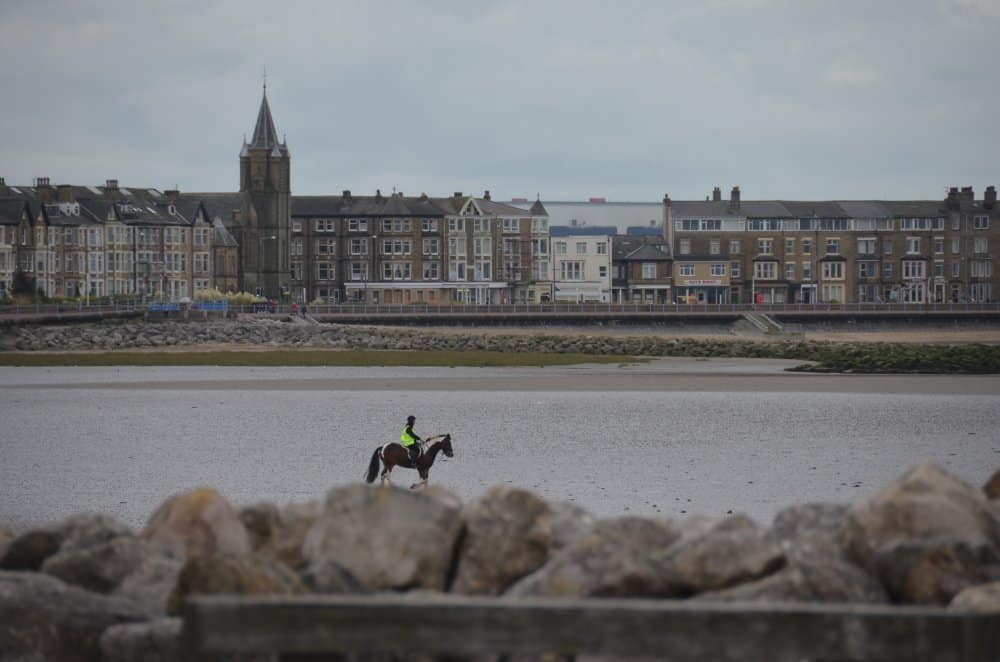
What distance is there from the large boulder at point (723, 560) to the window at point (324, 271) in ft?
457

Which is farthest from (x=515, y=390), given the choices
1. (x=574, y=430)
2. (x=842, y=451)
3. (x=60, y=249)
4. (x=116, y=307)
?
(x=60, y=249)

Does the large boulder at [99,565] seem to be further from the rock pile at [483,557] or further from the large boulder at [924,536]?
the large boulder at [924,536]

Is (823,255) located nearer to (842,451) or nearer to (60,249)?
(60,249)

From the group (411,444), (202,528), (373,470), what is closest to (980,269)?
(411,444)

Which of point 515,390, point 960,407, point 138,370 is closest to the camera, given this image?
point 960,407

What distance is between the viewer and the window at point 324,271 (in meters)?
146

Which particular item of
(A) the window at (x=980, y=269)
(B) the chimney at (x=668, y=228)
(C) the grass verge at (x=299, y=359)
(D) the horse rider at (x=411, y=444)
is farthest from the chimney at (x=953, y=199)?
(D) the horse rider at (x=411, y=444)

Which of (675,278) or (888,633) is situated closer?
(888,633)

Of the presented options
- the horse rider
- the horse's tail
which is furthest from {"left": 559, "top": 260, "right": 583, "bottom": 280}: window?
the horse's tail

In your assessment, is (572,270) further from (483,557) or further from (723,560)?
(723,560)

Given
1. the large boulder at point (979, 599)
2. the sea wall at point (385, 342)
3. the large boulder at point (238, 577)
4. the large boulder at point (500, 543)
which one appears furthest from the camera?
the sea wall at point (385, 342)

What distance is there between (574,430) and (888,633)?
29.6m

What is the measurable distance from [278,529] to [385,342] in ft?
262

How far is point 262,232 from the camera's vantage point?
147 m
